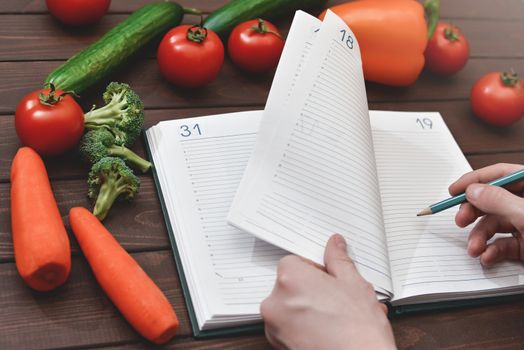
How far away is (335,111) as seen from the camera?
0.98m

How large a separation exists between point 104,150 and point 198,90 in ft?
0.96

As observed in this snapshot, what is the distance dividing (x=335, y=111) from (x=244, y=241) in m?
0.24

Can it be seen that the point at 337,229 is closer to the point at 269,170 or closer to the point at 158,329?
the point at 269,170

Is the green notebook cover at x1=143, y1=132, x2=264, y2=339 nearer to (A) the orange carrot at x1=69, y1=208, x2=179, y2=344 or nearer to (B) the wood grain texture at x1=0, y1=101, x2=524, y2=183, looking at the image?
(A) the orange carrot at x1=69, y1=208, x2=179, y2=344

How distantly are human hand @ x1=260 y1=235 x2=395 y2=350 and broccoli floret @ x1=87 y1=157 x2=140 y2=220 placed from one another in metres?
0.27

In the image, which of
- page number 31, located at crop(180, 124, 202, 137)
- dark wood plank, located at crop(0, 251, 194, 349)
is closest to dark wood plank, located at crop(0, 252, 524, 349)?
dark wood plank, located at crop(0, 251, 194, 349)

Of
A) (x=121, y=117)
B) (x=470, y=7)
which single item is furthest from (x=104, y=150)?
(x=470, y=7)

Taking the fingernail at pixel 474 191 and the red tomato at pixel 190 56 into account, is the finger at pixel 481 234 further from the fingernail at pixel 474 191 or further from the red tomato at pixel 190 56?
the red tomato at pixel 190 56

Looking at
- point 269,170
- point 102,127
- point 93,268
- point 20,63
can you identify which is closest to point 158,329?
point 93,268

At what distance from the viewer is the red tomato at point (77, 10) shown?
124cm

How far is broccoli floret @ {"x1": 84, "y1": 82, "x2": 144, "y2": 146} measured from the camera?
1.02 metres

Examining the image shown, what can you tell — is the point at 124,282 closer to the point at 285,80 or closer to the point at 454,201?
the point at 285,80

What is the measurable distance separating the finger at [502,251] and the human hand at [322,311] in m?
0.24

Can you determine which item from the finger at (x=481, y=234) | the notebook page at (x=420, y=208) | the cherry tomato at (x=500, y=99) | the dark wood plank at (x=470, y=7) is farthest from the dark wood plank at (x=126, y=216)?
the cherry tomato at (x=500, y=99)
